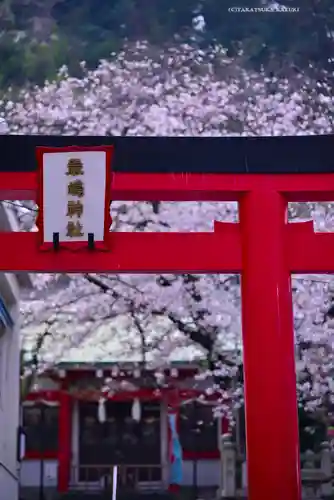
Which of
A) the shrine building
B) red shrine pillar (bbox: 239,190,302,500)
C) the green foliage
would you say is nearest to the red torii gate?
red shrine pillar (bbox: 239,190,302,500)

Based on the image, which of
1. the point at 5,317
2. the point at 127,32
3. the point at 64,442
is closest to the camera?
the point at 127,32

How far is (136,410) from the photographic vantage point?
489 inches

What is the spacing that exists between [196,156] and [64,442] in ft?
27.0

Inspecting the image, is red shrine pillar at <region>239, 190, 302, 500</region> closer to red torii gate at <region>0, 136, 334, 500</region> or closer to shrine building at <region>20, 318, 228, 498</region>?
red torii gate at <region>0, 136, 334, 500</region>

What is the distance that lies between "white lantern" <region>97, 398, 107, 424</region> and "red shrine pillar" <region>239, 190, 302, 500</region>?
769cm

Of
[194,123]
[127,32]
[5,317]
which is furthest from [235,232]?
[5,317]

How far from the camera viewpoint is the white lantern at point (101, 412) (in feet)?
40.4

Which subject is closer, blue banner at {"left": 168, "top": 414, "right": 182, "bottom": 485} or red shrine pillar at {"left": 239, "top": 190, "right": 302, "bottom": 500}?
red shrine pillar at {"left": 239, "top": 190, "right": 302, "bottom": 500}

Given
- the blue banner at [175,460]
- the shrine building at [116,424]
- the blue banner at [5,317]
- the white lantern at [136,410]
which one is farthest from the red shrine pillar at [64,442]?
the blue banner at [5,317]

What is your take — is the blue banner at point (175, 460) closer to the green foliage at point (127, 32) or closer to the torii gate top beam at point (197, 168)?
the green foliage at point (127, 32)

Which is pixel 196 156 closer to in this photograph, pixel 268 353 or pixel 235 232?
pixel 235 232

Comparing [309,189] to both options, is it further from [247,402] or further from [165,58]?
[165,58]

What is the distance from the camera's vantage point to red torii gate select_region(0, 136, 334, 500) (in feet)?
16.1

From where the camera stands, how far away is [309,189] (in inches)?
204
